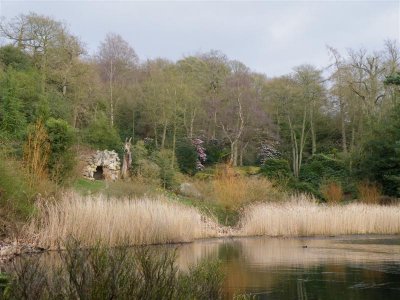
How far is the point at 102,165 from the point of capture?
3089 cm

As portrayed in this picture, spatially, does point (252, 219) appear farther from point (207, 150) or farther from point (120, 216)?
point (207, 150)

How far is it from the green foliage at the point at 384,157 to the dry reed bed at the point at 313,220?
676 cm

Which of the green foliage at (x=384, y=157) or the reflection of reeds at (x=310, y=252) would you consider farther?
the green foliage at (x=384, y=157)

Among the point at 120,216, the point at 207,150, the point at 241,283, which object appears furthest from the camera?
the point at 207,150

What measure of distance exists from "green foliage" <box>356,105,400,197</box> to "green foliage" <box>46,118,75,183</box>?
1514 centimetres

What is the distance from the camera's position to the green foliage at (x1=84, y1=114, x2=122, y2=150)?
108 feet

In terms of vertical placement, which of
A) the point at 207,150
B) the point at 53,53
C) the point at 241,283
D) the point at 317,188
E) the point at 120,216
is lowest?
the point at 241,283

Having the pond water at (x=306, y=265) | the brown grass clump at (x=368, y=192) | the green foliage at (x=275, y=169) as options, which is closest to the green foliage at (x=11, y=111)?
the pond water at (x=306, y=265)

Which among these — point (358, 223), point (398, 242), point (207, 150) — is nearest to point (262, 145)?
point (207, 150)

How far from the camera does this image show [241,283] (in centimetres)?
1060

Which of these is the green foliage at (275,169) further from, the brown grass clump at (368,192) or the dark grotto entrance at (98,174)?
the dark grotto entrance at (98,174)

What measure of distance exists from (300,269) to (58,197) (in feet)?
25.1

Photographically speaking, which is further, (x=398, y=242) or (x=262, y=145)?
(x=262, y=145)

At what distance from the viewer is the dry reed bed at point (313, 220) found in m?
20.9
